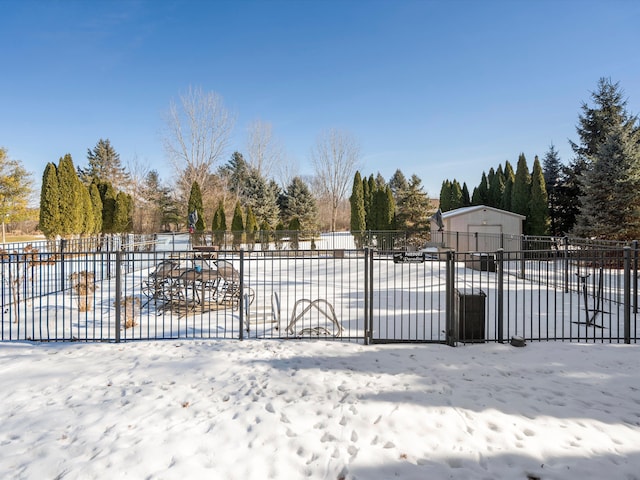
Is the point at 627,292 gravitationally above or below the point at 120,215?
below

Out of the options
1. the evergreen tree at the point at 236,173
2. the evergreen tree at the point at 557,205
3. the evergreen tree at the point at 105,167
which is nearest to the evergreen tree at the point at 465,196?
the evergreen tree at the point at 557,205

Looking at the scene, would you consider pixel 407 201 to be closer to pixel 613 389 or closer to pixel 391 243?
pixel 391 243

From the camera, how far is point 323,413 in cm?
359

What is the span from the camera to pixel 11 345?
5.82 metres

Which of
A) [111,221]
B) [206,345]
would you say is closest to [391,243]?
[206,345]

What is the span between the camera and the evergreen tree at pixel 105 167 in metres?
45.2

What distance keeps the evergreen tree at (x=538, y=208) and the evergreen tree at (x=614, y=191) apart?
5.16 meters

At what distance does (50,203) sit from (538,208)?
31904 mm

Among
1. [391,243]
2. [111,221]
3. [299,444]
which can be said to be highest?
[111,221]

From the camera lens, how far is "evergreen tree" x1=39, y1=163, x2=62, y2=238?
20453 millimetres

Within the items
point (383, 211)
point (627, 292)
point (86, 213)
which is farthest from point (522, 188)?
point (86, 213)

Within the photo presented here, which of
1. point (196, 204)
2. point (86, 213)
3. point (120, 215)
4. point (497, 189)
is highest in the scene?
point (497, 189)

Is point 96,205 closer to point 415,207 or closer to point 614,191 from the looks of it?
A: point 415,207

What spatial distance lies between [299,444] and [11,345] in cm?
572
